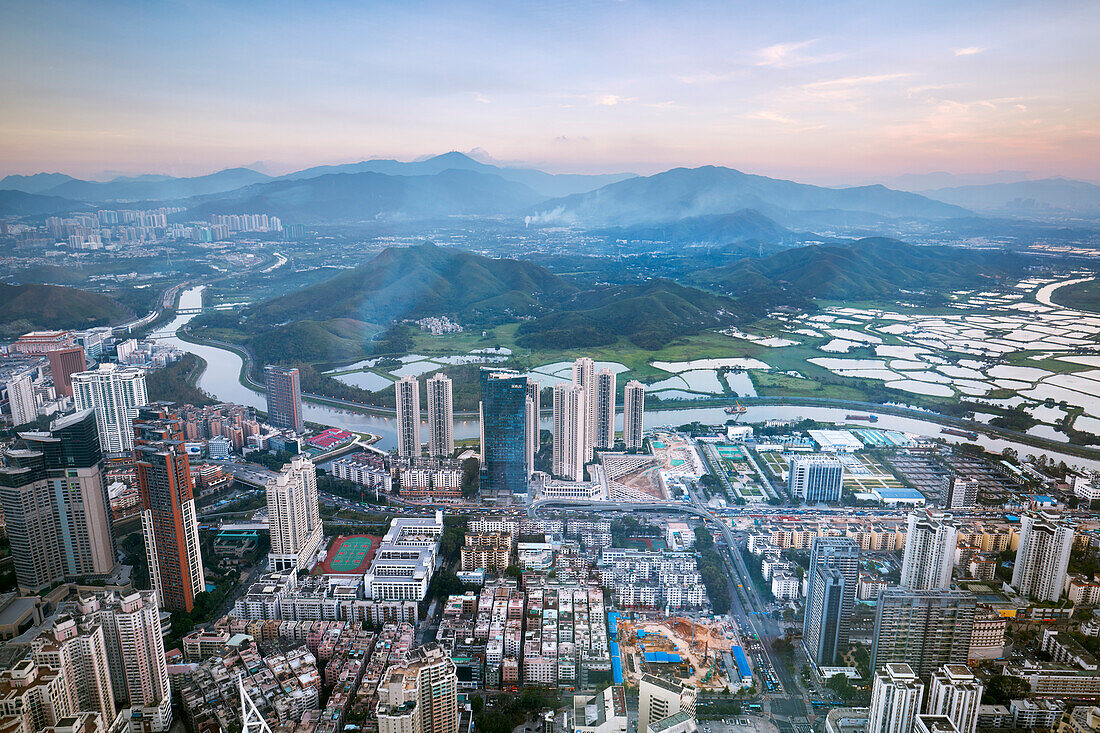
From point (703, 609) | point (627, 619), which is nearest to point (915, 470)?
point (703, 609)

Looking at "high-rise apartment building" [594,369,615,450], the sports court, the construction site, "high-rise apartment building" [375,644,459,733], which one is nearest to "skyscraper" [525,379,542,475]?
"high-rise apartment building" [594,369,615,450]

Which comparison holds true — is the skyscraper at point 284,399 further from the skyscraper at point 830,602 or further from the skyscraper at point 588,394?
the skyscraper at point 830,602

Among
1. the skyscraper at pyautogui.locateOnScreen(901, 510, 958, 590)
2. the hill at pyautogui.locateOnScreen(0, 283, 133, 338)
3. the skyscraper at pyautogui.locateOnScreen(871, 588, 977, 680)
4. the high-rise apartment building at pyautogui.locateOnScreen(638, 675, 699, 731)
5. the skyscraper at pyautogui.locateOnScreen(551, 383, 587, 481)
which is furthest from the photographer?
the hill at pyautogui.locateOnScreen(0, 283, 133, 338)

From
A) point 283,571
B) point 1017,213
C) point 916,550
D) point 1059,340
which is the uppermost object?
point 1017,213

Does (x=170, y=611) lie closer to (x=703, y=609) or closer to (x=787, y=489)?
(x=703, y=609)

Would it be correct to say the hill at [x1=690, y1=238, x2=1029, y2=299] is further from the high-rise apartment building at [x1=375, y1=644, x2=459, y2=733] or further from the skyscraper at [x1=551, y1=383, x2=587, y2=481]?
the high-rise apartment building at [x1=375, y1=644, x2=459, y2=733]
